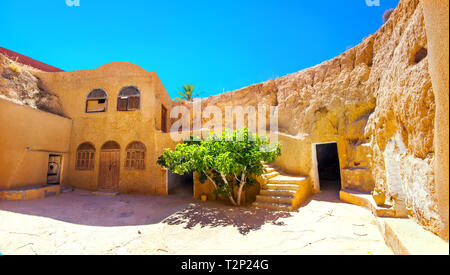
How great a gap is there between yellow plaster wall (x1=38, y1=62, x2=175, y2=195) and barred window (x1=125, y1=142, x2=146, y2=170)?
0.74ft

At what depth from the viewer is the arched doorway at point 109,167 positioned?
10508mm

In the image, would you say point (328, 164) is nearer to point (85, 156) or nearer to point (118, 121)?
point (118, 121)

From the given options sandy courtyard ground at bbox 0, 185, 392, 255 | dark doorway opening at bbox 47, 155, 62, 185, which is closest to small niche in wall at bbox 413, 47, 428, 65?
sandy courtyard ground at bbox 0, 185, 392, 255

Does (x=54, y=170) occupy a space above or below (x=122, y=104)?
below

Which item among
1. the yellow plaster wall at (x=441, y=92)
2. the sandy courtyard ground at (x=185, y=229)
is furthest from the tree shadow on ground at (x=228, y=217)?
the yellow plaster wall at (x=441, y=92)

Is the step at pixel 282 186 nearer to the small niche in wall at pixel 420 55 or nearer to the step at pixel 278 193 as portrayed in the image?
the step at pixel 278 193

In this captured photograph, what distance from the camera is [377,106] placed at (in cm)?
647

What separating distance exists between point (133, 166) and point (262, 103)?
29.4 feet

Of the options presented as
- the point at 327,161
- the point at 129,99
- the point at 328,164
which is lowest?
the point at 328,164

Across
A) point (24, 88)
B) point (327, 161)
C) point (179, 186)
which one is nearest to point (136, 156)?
point (179, 186)

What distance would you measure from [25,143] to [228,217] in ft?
32.4

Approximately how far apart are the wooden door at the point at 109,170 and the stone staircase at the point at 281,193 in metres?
7.84
